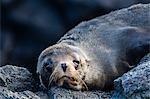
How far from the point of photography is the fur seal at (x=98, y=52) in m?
8.73

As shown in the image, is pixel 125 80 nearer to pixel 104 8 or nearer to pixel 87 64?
pixel 87 64

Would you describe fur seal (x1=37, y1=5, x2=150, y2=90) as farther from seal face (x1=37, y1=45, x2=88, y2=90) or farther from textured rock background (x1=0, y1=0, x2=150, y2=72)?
textured rock background (x1=0, y1=0, x2=150, y2=72)

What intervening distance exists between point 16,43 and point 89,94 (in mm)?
13534

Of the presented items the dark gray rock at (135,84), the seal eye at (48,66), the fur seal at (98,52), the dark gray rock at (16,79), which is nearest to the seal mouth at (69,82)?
the fur seal at (98,52)

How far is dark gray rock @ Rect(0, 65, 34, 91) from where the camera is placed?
28.8ft

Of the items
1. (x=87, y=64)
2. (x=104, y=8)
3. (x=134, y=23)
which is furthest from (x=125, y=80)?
(x=104, y=8)

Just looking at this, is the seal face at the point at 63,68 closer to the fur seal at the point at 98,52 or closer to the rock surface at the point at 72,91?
the fur seal at the point at 98,52

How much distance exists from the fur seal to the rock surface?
19cm

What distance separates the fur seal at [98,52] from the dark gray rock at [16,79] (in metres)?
0.19

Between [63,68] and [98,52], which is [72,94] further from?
[98,52]

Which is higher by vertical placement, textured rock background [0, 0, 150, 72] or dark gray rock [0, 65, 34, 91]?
textured rock background [0, 0, 150, 72]

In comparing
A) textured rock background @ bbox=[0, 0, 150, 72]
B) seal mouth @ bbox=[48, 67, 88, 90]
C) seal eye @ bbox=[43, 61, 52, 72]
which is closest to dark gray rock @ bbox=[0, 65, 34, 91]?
seal eye @ bbox=[43, 61, 52, 72]

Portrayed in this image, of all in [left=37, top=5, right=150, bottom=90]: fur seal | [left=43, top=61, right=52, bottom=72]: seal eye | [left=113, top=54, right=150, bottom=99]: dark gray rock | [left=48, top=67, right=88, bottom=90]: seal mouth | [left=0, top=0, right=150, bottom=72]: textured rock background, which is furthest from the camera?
[left=0, top=0, right=150, bottom=72]: textured rock background

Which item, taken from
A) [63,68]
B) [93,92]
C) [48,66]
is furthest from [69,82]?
[48,66]
